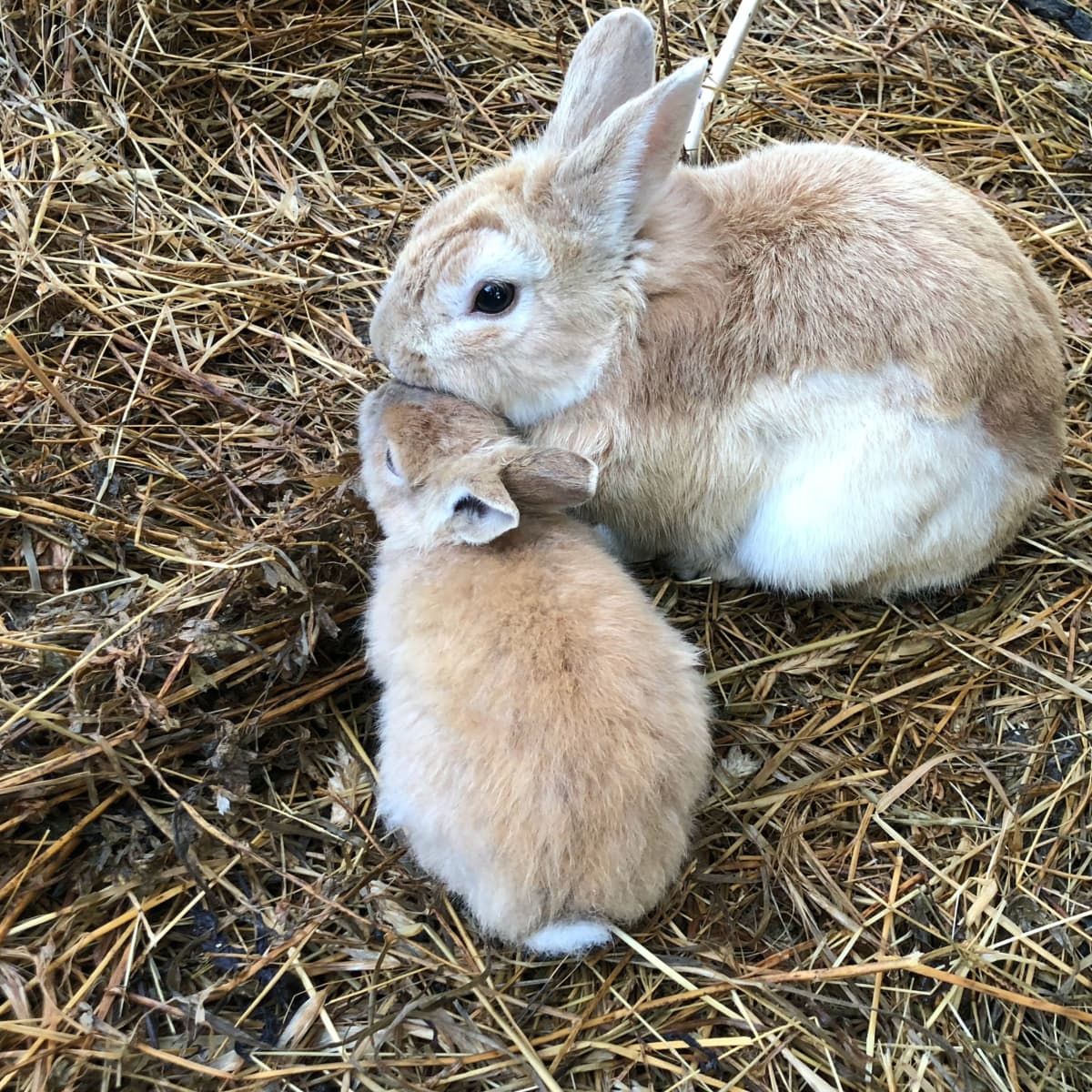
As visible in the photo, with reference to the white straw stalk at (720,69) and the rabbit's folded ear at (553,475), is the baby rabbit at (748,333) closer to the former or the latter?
the rabbit's folded ear at (553,475)

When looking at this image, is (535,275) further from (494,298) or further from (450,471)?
(450,471)

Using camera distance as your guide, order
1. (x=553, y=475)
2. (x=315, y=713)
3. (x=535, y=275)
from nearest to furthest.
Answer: (x=553, y=475) < (x=535, y=275) < (x=315, y=713)

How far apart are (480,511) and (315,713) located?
79 cm

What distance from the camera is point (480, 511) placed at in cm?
228

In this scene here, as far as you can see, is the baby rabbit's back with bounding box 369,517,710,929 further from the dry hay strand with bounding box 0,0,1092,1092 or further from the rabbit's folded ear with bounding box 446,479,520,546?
→ the dry hay strand with bounding box 0,0,1092,1092

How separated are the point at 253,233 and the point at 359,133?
704 mm

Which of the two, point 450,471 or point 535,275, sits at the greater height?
point 535,275

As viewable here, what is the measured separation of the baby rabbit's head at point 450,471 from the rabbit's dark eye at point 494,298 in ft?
0.85

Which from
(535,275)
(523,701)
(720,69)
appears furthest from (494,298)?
(720,69)

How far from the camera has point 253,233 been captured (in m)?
3.42

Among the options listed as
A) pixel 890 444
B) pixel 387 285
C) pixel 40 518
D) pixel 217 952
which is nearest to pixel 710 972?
pixel 217 952

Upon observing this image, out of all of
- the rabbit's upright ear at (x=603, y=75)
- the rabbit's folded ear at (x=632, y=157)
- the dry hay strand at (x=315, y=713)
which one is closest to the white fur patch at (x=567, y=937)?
the dry hay strand at (x=315, y=713)

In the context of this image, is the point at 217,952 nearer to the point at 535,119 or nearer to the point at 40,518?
the point at 40,518

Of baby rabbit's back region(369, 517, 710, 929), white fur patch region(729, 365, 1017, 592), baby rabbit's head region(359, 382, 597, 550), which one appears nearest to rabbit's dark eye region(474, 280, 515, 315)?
baby rabbit's head region(359, 382, 597, 550)
